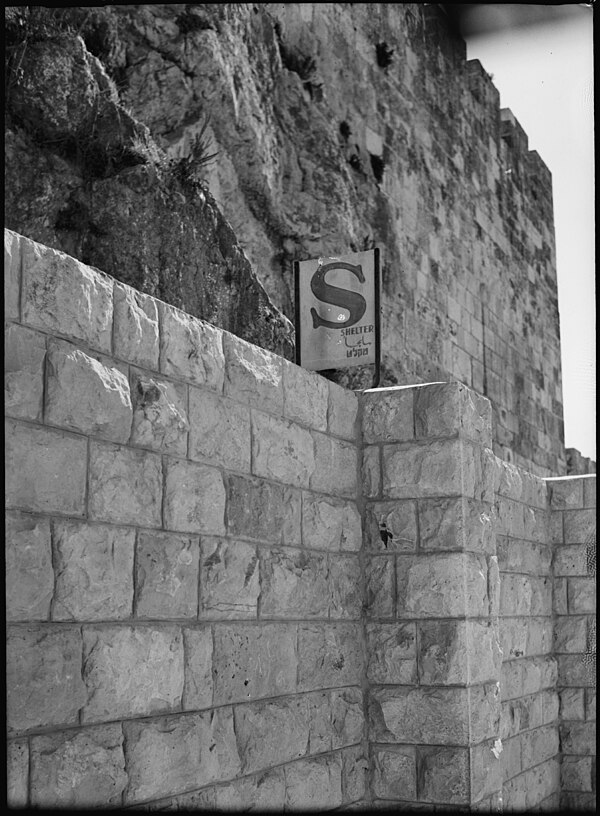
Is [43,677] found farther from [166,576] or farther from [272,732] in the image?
[272,732]

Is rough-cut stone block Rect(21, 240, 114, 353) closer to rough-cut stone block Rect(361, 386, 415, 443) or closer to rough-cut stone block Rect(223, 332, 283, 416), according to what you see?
rough-cut stone block Rect(223, 332, 283, 416)

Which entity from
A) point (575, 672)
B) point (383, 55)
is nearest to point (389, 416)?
point (575, 672)

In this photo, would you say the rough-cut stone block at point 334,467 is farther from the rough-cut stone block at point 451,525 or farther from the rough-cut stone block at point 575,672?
the rough-cut stone block at point 575,672

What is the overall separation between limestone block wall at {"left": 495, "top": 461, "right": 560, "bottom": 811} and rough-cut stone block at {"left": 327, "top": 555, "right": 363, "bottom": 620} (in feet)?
6.13

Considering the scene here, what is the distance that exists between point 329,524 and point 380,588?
49 cm

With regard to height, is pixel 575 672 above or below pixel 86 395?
below

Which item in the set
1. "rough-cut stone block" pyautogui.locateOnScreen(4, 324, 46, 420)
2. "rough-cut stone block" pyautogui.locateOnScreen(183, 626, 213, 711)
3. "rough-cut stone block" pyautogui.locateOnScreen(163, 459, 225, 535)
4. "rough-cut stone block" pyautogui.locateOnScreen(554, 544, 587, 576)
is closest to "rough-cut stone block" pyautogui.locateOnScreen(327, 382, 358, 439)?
"rough-cut stone block" pyautogui.locateOnScreen(163, 459, 225, 535)

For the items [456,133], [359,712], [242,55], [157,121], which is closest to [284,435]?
[359,712]

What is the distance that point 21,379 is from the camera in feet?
11.3

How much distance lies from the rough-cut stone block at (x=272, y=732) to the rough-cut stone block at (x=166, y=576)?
608 mm

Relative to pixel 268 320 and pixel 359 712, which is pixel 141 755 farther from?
pixel 268 320

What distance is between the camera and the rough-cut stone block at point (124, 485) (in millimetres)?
3746

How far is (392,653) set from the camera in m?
5.46

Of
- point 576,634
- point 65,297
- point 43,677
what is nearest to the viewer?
point 43,677
